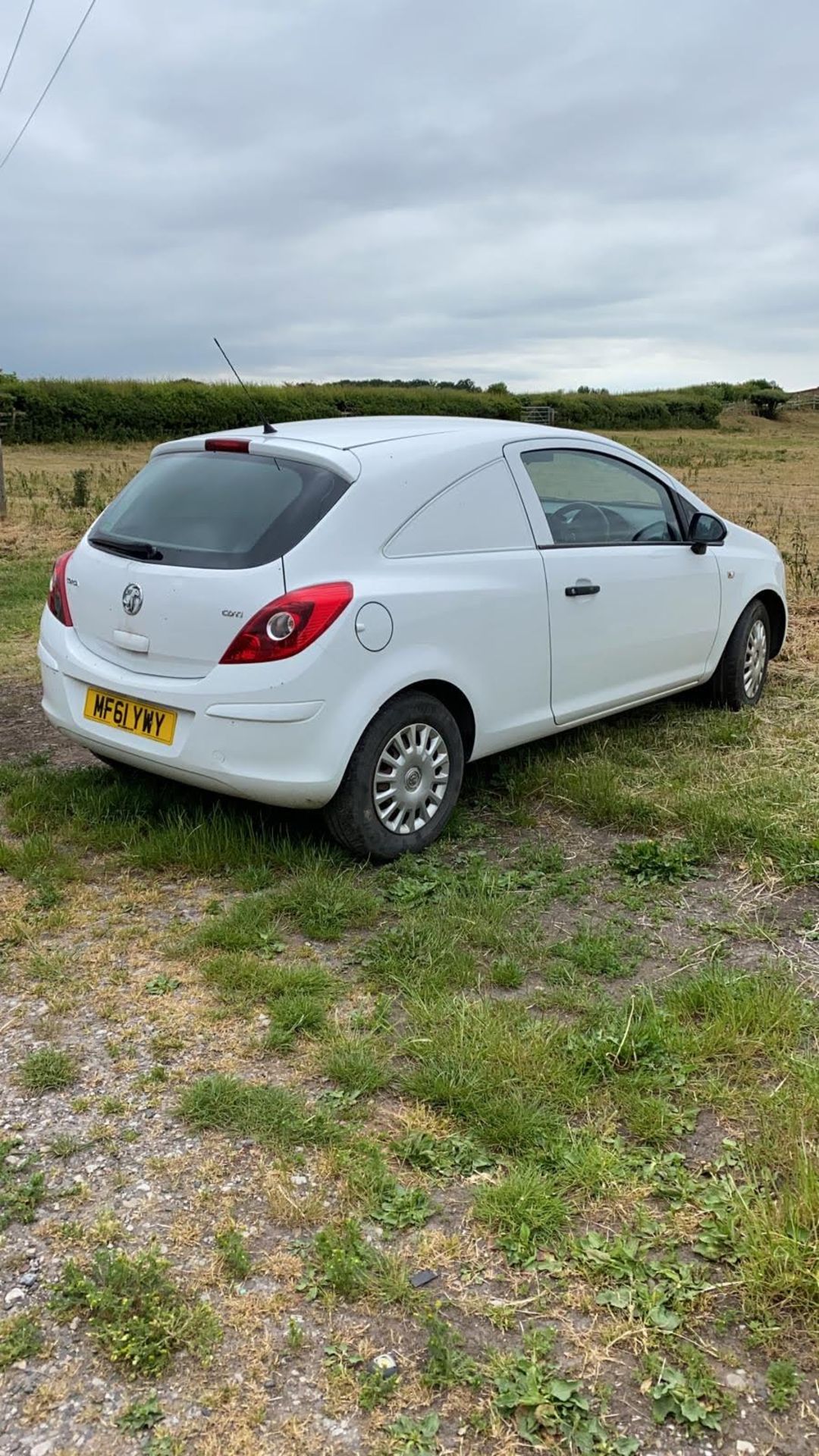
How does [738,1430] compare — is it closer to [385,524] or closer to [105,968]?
[105,968]

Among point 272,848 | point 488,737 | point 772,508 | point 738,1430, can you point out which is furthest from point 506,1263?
Answer: point 772,508

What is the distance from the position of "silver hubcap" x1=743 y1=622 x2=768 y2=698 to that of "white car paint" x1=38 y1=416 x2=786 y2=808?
44.8 inches

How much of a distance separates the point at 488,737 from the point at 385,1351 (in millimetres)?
2792

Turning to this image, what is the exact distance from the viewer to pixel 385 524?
13.6 feet

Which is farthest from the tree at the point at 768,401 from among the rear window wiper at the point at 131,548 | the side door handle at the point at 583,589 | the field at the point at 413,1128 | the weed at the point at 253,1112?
the weed at the point at 253,1112

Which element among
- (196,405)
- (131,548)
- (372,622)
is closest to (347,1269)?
(372,622)

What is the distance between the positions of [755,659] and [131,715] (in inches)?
148

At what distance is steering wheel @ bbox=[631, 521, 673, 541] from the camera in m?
5.52

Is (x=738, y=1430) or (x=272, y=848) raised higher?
(x=272, y=848)

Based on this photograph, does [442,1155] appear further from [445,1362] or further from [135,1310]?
[135,1310]

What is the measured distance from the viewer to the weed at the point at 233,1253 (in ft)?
7.48

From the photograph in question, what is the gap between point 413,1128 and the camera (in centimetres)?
273

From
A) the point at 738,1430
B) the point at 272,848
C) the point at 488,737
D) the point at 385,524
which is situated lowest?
the point at 738,1430

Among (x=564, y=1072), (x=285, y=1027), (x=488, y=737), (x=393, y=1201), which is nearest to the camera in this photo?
(x=393, y=1201)
